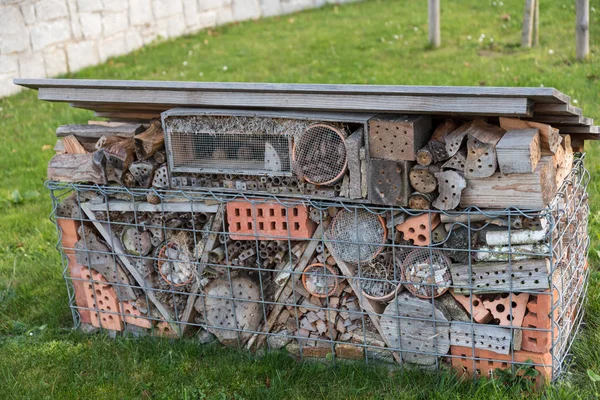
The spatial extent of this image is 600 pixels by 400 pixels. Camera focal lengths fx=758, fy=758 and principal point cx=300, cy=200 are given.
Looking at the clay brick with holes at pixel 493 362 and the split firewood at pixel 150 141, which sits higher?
the split firewood at pixel 150 141

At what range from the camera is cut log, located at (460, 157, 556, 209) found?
3.49 m

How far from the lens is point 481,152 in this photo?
139 inches

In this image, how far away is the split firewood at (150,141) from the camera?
4230 mm

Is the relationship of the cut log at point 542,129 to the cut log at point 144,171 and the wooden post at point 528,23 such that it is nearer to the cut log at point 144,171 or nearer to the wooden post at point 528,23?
the cut log at point 144,171

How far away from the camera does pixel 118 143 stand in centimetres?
434

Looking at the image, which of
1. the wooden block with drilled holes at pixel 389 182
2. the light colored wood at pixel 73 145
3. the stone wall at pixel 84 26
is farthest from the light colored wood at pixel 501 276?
the stone wall at pixel 84 26

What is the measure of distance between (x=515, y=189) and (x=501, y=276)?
441 millimetres

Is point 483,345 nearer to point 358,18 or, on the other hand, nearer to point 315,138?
point 315,138

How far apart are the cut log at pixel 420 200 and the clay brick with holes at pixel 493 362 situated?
2.54 feet

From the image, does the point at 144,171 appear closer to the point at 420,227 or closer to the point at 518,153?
the point at 420,227

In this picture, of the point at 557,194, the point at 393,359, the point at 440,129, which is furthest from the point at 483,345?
the point at 440,129

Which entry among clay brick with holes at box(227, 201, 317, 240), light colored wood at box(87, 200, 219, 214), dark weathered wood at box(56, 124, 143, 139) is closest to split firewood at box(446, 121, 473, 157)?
clay brick with holes at box(227, 201, 317, 240)

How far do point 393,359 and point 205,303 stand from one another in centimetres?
114

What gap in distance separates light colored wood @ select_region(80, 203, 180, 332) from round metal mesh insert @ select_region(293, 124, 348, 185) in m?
1.26
